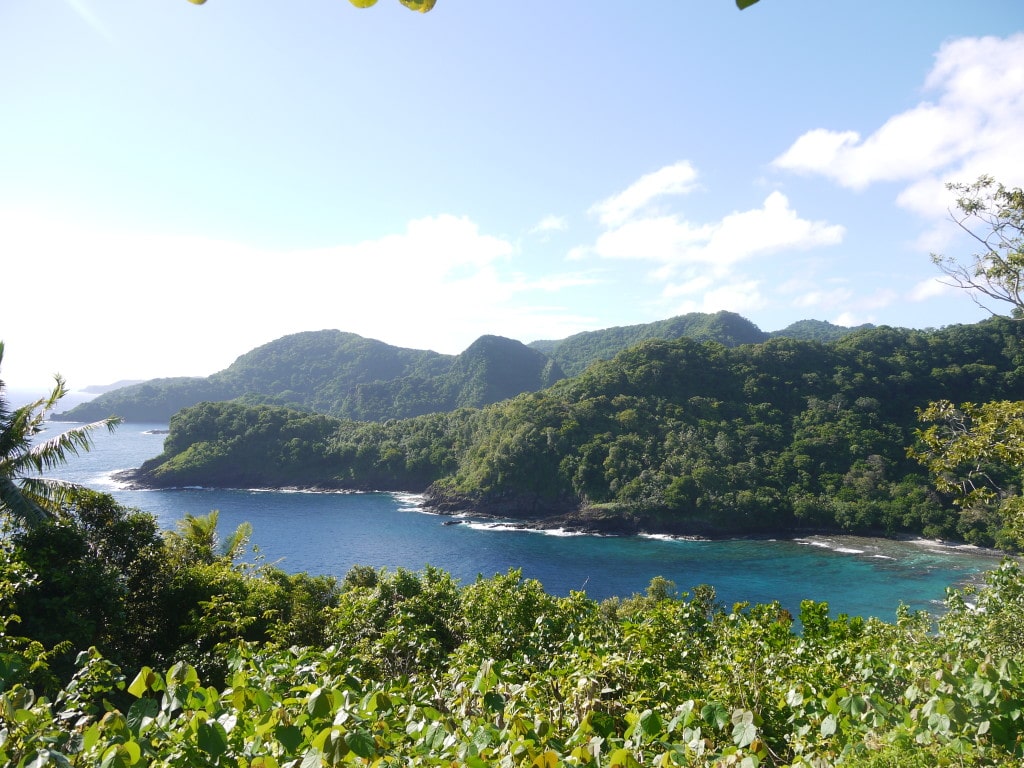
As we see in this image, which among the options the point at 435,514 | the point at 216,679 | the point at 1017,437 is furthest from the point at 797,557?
the point at 216,679

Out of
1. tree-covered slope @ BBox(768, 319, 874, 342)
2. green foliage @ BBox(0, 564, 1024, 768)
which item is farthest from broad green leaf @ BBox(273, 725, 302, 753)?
tree-covered slope @ BBox(768, 319, 874, 342)

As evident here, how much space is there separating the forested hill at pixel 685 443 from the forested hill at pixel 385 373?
41485mm

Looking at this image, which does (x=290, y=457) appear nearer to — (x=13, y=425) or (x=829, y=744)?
(x=13, y=425)

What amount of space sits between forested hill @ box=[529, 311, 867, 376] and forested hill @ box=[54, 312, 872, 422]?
307 millimetres

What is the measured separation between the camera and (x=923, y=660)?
4066mm

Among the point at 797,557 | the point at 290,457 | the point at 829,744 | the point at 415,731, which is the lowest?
the point at 797,557

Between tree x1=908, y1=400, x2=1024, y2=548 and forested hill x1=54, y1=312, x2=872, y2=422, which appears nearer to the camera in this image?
tree x1=908, y1=400, x2=1024, y2=548

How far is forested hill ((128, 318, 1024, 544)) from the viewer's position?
1933 inches

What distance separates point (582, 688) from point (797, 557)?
45113mm

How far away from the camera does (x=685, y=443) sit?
5681 centimetres

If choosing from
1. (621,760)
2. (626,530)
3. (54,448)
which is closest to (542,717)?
(621,760)

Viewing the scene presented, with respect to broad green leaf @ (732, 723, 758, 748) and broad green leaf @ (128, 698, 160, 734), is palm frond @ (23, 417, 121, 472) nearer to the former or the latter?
broad green leaf @ (128, 698, 160, 734)

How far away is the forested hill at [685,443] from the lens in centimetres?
4909

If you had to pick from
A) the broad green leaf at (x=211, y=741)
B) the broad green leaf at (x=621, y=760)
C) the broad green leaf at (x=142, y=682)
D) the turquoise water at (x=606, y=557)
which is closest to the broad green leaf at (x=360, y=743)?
the broad green leaf at (x=211, y=741)
